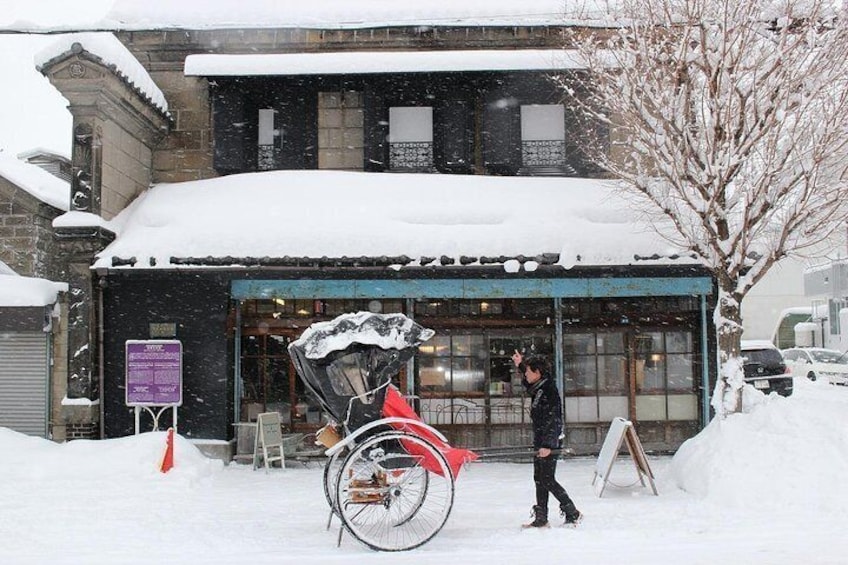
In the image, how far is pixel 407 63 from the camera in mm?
14492

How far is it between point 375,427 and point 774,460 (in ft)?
16.0

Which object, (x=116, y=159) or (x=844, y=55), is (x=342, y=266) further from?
(x=844, y=55)

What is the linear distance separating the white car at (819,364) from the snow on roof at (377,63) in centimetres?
1806

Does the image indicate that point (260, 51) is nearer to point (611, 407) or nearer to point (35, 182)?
point (35, 182)

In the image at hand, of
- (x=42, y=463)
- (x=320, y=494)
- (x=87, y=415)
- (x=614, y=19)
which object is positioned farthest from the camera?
(x=87, y=415)

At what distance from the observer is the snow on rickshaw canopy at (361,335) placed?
7715 mm

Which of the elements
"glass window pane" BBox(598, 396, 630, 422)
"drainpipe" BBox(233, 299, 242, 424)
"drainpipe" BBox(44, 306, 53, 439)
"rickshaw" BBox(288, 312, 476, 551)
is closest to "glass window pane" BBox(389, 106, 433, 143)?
"drainpipe" BBox(233, 299, 242, 424)

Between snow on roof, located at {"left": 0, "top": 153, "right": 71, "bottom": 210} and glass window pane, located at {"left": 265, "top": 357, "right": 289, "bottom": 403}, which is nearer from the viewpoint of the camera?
glass window pane, located at {"left": 265, "top": 357, "right": 289, "bottom": 403}

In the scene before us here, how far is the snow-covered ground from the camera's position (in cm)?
725

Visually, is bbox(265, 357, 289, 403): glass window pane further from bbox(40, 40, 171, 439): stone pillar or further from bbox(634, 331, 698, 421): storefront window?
bbox(634, 331, 698, 421): storefront window

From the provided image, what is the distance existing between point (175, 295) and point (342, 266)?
3.15 m

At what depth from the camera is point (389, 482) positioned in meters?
7.77

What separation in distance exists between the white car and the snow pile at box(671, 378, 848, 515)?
61.1ft

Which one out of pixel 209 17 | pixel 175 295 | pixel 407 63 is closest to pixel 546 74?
pixel 407 63
